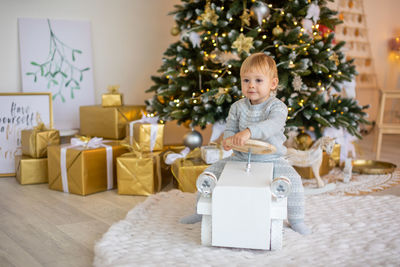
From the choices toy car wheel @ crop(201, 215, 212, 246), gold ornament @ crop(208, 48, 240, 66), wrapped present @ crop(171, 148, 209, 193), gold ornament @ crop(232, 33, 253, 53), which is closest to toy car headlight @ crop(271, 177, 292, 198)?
toy car wheel @ crop(201, 215, 212, 246)

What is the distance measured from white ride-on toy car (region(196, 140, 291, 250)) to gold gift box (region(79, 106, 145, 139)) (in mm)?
1257

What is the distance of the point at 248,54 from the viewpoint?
7.02 ft

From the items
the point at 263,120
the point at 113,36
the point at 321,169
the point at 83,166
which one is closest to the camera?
the point at 263,120

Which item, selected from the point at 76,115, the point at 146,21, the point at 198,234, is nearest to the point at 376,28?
the point at 146,21

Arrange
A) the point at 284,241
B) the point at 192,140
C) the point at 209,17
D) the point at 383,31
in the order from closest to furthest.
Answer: the point at 284,241 → the point at 209,17 → the point at 192,140 → the point at 383,31

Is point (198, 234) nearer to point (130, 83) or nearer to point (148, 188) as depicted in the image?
point (148, 188)

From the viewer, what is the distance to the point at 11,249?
4.57ft

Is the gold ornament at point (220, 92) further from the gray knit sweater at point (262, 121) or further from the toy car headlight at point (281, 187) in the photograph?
the toy car headlight at point (281, 187)

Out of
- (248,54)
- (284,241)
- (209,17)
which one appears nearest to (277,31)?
(248,54)

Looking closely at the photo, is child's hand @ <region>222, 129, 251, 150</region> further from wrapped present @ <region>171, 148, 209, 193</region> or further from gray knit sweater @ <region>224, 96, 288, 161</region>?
wrapped present @ <region>171, 148, 209, 193</region>

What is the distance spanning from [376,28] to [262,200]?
3999 mm

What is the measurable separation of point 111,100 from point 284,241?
5.18 ft

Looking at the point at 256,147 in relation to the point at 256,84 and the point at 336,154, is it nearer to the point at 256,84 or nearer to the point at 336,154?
the point at 256,84

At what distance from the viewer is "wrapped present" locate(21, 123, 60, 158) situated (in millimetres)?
2307
